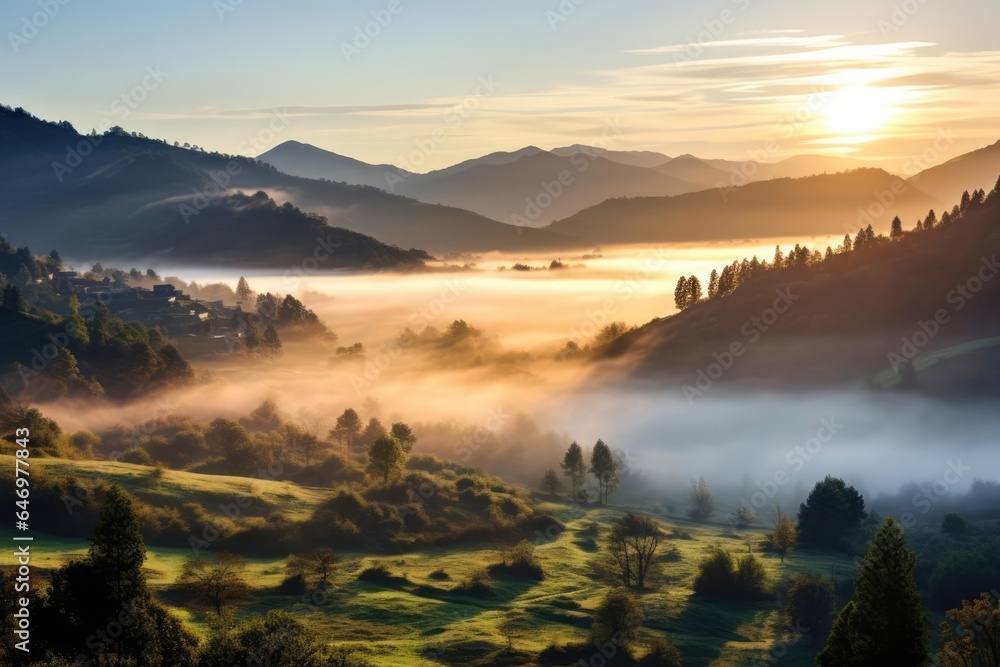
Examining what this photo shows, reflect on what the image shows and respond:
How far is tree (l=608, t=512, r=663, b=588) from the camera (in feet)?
475

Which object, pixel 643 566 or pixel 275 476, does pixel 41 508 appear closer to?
pixel 275 476

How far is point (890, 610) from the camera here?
6712 centimetres

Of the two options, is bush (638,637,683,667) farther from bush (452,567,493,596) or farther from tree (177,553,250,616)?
tree (177,553,250,616)

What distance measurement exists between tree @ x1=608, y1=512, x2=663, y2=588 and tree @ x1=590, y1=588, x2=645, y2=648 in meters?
25.7

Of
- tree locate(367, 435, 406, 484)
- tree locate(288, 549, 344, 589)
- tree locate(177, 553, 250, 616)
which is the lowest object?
tree locate(288, 549, 344, 589)

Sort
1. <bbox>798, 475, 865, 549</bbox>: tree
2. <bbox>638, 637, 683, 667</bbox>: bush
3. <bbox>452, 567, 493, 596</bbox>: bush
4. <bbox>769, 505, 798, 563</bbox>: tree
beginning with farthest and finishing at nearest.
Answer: <bbox>798, 475, 865, 549</bbox>: tree, <bbox>769, 505, 798, 563</bbox>: tree, <bbox>452, 567, 493, 596</bbox>: bush, <bbox>638, 637, 683, 667</bbox>: bush

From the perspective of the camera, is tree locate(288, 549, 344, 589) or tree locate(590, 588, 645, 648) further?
tree locate(288, 549, 344, 589)

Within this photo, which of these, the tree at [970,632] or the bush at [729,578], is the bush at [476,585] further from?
the tree at [970,632]

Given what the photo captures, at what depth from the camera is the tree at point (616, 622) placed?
110 meters

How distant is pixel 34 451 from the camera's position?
15075 cm

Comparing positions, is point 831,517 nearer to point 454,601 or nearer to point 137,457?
point 454,601

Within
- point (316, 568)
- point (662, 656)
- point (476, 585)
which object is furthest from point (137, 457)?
point (662, 656)

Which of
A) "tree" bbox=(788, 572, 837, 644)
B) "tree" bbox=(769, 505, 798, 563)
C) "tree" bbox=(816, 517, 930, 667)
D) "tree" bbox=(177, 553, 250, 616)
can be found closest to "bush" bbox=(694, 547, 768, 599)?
"tree" bbox=(788, 572, 837, 644)

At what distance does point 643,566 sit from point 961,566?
5816 centimetres
